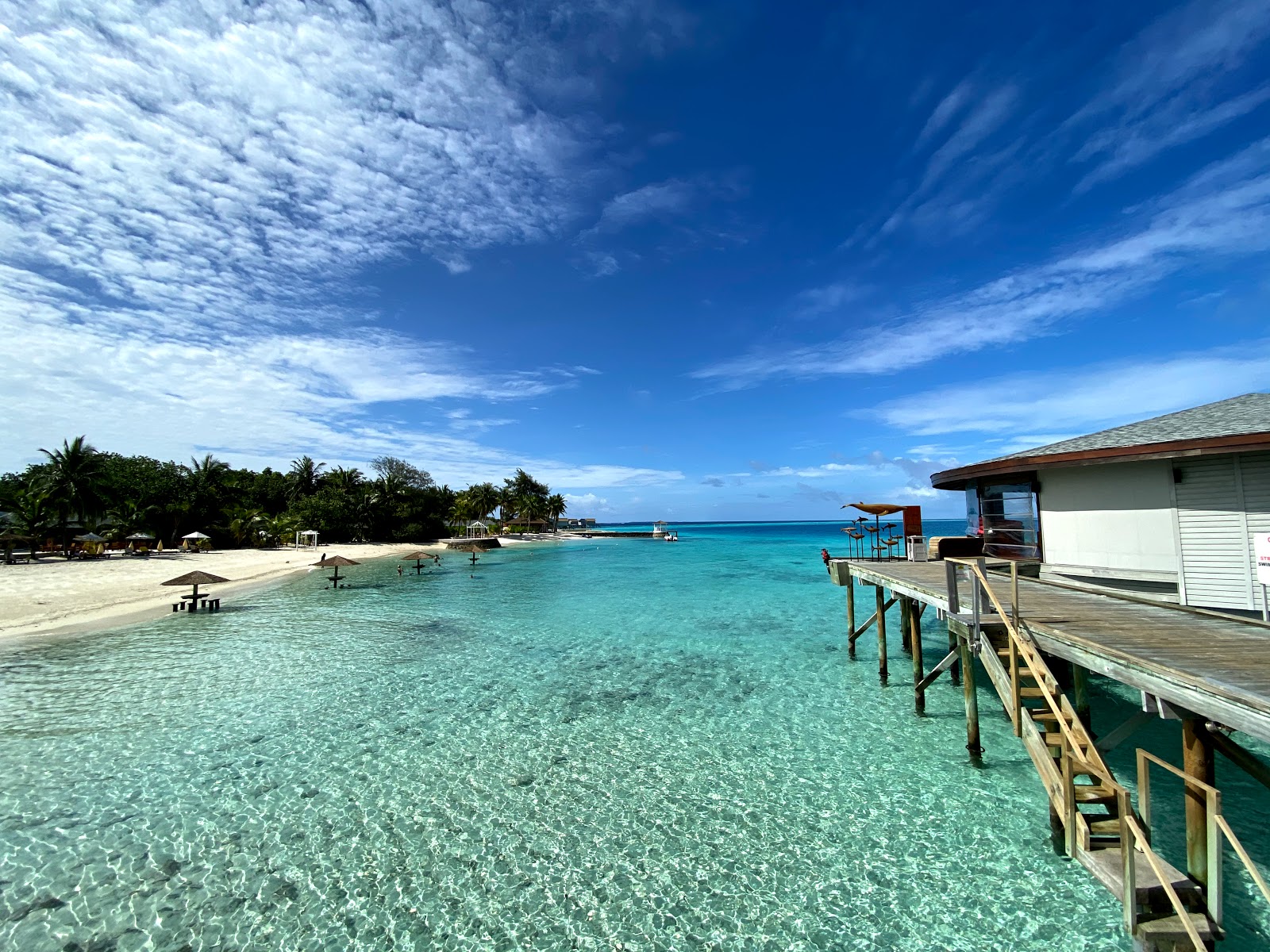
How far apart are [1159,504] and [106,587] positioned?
40838mm

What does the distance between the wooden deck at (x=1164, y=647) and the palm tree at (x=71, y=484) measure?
5332 cm

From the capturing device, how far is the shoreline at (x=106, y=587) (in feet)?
67.9

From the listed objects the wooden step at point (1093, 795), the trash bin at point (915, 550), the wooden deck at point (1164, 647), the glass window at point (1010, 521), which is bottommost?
the wooden step at point (1093, 795)

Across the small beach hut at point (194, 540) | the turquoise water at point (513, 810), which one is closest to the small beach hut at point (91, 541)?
the small beach hut at point (194, 540)

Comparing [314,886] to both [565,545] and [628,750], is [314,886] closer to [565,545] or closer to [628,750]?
[628,750]

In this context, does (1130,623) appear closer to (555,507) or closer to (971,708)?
(971,708)

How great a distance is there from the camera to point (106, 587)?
27.2m

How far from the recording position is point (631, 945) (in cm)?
562

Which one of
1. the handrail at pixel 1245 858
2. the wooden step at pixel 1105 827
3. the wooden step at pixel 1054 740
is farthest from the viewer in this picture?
the wooden step at pixel 1054 740

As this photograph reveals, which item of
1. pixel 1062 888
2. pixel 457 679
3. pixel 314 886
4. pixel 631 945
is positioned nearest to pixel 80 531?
pixel 457 679

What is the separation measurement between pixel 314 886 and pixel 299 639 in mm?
14852

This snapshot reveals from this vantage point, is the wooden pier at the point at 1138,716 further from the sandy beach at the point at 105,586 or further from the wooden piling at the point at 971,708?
the sandy beach at the point at 105,586

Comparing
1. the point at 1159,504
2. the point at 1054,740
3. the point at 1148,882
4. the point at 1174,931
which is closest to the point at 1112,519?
the point at 1159,504

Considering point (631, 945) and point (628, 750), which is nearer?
point (631, 945)
